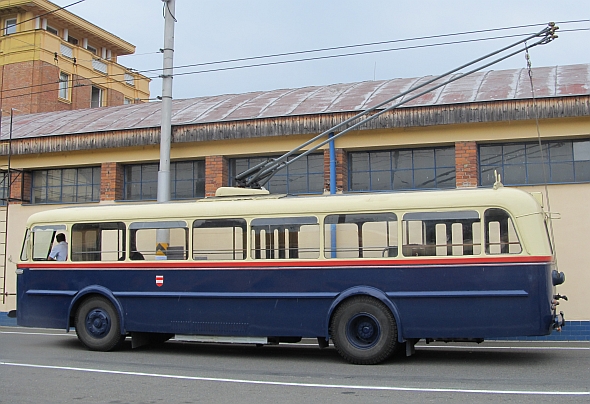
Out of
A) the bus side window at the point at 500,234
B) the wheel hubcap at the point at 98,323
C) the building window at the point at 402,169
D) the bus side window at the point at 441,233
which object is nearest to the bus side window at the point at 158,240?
the wheel hubcap at the point at 98,323

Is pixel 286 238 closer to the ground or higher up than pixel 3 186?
closer to the ground

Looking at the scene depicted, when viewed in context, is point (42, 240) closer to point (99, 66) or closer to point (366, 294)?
point (366, 294)

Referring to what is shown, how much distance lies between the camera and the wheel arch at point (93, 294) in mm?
12648

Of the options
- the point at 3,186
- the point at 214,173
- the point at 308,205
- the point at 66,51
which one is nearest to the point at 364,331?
the point at 308,205

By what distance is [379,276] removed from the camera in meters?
10.9

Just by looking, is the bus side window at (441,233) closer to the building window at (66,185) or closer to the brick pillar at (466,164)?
the brick pillar at (466,164)

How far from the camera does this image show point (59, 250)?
43.8 ft

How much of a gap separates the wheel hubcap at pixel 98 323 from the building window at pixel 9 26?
3629 cm

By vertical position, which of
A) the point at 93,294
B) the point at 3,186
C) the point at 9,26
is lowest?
the point at 93,294

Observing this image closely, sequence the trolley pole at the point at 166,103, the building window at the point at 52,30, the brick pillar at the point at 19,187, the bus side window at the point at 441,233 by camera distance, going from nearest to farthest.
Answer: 1. the bus side window at the point at 441,233
2. the trolley pole at the point at 166,103
3. the brick pillar at the point at 19,187
4. the building window at the point at 52,30

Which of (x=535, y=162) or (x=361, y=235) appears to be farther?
(x=535, y=162)

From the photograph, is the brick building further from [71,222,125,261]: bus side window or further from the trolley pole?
[71,222,125,261]: bus side window

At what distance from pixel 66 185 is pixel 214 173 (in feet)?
15.6

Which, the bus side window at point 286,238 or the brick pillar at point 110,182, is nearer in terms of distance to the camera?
the bus side window at point 286,238
